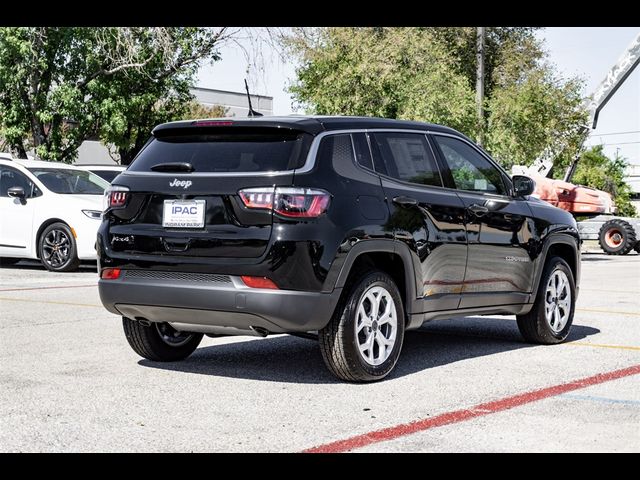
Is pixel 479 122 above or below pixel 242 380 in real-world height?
above

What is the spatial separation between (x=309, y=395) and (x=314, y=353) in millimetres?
1845

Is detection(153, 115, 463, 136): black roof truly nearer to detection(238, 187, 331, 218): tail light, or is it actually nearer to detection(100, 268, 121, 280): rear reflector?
detection(238, 187, 331, 218): tail light

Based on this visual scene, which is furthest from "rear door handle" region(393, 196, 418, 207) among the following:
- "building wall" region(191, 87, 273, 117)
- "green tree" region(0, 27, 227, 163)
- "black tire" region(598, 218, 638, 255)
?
"building wall" region(191, 87, 273, 117)

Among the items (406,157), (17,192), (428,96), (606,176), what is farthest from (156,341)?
(606,176)

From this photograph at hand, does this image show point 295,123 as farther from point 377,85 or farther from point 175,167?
point 377,85

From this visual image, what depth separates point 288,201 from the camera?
6.71 meters

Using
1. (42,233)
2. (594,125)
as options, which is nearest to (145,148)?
(42,233)

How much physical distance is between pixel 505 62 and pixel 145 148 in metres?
41.3

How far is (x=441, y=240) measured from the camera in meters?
7.79

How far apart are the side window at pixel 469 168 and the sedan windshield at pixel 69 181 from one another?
10463 millimetres

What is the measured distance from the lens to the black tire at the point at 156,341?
25.8ft

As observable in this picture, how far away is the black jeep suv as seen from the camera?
6.73 metres

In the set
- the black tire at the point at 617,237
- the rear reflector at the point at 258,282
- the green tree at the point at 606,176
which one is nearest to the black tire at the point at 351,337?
the rear reflector at the point at 258,282
